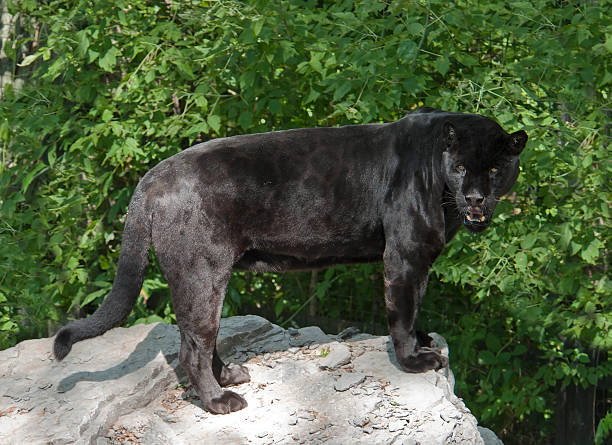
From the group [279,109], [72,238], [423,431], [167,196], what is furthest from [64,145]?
[423,431]

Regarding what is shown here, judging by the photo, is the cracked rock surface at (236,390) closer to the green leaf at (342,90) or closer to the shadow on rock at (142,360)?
the shadow on rock at (142,360)

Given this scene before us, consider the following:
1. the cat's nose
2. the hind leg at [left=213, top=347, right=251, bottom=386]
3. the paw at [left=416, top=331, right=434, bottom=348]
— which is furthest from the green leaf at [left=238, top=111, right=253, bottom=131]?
the cat's nose

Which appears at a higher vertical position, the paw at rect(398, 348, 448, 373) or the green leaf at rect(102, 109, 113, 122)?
the green leaf at rect(102, 109, 113, 122)

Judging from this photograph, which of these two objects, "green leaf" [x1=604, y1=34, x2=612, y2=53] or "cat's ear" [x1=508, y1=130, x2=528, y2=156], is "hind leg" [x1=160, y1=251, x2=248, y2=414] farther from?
"green leaf" [x1=604, y1=34, x2=612, y2=53]

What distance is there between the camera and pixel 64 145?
5684mm

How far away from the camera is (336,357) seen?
4.34 m

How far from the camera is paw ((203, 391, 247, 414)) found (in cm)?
386

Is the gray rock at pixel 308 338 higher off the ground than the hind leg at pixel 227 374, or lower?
lower

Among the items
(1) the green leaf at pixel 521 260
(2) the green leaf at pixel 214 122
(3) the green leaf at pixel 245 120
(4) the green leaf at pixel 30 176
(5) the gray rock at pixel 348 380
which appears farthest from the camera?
(4) the green leaf at pixel 30 176

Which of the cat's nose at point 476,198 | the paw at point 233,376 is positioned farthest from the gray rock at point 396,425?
the cat's nose at point 476,198

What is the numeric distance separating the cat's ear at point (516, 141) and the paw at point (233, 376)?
6.29 feet

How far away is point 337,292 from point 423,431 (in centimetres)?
305

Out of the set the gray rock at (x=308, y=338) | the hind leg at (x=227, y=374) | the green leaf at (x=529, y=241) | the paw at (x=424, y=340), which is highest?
the green leaf at (x=529, y=241)

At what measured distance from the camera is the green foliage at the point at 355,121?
4.66 meters
